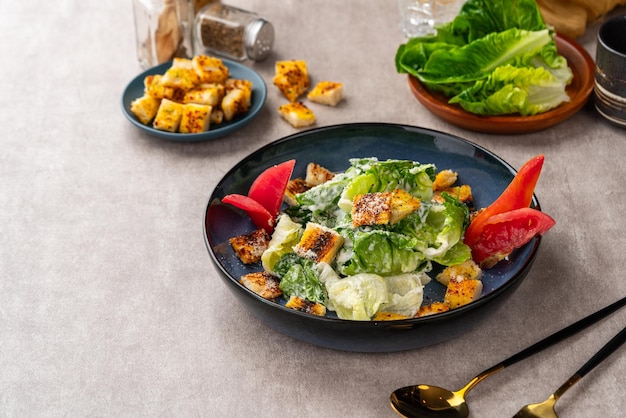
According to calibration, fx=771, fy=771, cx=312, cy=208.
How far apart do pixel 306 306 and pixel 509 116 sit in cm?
115

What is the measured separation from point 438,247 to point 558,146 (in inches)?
35.3

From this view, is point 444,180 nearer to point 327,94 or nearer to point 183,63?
point 327,94

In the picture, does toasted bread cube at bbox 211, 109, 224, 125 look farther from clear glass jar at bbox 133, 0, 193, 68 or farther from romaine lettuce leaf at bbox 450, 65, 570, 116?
romaine lettuce leaf at bbox 450, 65, 570, 116

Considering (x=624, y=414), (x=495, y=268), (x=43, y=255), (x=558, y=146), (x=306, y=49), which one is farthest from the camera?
(x=306, y=49)

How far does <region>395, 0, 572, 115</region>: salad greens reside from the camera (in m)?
2.49

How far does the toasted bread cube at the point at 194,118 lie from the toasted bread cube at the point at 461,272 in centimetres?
103

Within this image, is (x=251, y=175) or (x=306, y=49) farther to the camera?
(x=306, y=49)

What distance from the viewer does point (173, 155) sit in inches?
99.5

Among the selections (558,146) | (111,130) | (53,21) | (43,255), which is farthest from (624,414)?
(53,21)

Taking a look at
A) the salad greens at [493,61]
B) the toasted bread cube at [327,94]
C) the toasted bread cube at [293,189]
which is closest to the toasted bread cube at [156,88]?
the toasted bread cube at [327,94]

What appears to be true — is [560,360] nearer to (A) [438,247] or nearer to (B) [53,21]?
(A) [438,247]

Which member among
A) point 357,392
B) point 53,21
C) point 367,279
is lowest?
point 53,21

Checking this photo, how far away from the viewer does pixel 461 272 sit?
182cm

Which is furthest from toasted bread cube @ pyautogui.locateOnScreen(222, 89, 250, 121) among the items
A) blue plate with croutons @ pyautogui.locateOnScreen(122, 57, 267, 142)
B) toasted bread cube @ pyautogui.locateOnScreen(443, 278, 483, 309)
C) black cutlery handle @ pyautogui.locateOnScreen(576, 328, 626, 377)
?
black cutlery handle @ pyautogui.locateOnScreen(576, 328, 626, 377)
